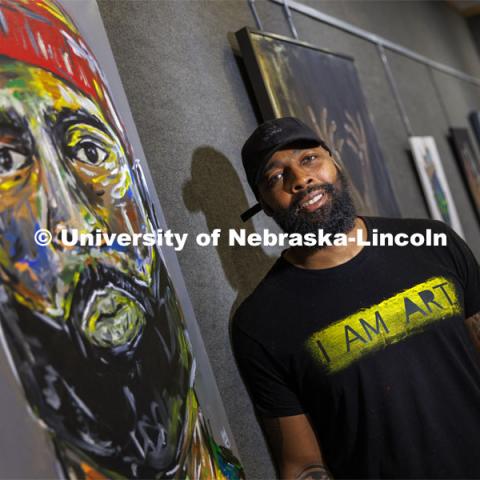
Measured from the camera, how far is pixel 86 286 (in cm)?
110

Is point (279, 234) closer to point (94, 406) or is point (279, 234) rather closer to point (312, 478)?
point (312, 478)

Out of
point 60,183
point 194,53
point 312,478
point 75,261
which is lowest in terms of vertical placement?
point 312,478

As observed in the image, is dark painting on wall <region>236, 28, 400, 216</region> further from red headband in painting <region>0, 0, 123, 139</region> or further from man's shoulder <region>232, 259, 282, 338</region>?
red headband in painting <region>0, 0, 123, 139</region>

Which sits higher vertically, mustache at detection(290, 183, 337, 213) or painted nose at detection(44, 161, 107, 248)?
painted nose at detection(44, 161, 107, 248)

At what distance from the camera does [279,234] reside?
197 centimetres

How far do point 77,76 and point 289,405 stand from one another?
827 mm

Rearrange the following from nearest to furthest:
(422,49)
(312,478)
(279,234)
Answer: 1. (312,478)
2. (279,234)
3. (422,49)

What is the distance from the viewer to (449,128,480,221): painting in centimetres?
396

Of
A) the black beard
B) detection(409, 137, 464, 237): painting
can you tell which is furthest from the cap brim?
detection(409, 137, 464, 237): painting

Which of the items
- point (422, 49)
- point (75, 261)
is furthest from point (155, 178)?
point (422, 49)

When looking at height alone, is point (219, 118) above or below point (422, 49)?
below

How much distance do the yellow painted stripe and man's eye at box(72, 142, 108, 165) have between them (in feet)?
2.00

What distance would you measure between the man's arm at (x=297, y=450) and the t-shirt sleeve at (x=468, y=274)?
48 centimetres

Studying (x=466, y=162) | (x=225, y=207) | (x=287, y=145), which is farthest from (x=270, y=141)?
(x=466, y=162)
